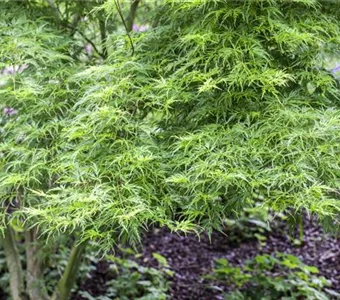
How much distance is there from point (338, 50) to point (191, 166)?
1.84 feet

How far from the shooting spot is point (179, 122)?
4.30ft

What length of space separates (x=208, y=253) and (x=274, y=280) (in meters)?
0.76

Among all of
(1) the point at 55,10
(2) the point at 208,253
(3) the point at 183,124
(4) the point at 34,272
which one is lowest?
(2) the point at 208,253

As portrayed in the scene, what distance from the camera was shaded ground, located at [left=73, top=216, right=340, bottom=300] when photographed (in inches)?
115

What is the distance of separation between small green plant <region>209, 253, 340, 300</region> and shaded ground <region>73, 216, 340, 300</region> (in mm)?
137

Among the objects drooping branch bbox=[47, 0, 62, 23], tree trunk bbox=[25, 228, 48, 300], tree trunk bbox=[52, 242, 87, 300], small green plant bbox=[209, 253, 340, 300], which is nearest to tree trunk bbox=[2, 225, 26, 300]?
tree trunk bbox=[25, 228, 48, 300]

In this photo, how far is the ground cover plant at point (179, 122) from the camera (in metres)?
1.08

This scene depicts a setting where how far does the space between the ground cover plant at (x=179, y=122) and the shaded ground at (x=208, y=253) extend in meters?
1.68

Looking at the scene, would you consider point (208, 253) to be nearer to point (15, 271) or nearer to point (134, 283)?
point (134, 283)

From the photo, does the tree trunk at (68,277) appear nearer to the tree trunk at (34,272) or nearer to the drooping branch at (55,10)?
the tree trunk at (34,272)

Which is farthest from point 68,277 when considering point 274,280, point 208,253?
point 208,253

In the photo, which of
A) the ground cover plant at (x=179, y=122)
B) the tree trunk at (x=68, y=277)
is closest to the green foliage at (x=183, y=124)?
the ground cover plant at (x=179, y=122)

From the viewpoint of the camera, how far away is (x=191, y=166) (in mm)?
1124

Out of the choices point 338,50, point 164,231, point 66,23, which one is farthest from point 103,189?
point 164,231
